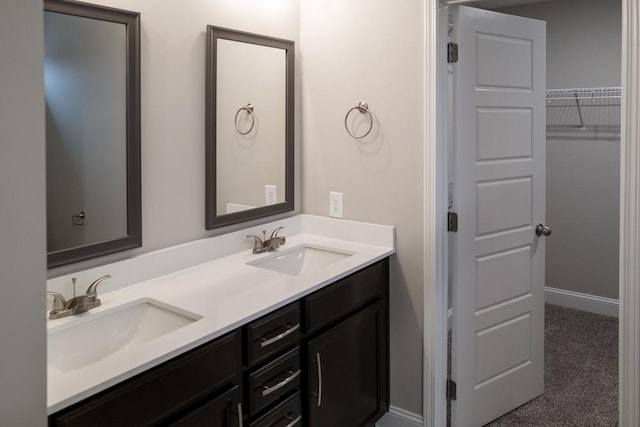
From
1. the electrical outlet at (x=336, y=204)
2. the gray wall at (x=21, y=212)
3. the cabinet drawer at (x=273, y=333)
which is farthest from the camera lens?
the electrical outlet at (x=336, y=204)

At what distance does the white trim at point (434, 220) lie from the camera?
7.70 ft

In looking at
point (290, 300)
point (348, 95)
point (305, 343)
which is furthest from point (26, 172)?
point (348, 95)

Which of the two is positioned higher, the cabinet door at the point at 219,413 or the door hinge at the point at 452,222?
the door hinge at the point at 452,222

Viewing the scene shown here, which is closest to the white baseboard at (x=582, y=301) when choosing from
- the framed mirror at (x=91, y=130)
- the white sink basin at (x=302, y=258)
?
the white sink basin at (x=302, y=258)

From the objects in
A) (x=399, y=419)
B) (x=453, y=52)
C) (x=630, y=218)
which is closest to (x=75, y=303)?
(x=399, y=419)

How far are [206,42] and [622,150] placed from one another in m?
1.69

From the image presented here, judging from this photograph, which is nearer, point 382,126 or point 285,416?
point 285,416

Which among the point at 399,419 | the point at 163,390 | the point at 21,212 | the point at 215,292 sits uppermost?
the point at 21,212

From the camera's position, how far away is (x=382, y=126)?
253cm

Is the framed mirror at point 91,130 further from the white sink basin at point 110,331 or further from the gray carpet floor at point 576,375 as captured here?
the gray carpet floor at point 576,375

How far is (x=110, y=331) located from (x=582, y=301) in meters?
3.67

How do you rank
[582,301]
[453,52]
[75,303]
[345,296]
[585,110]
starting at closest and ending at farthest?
[75,303]
[345,296]
[453,52]
[585,110]
[582,301]

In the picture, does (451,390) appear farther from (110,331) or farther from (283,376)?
(110,331)

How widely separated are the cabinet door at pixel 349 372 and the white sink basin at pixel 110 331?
54 cm
